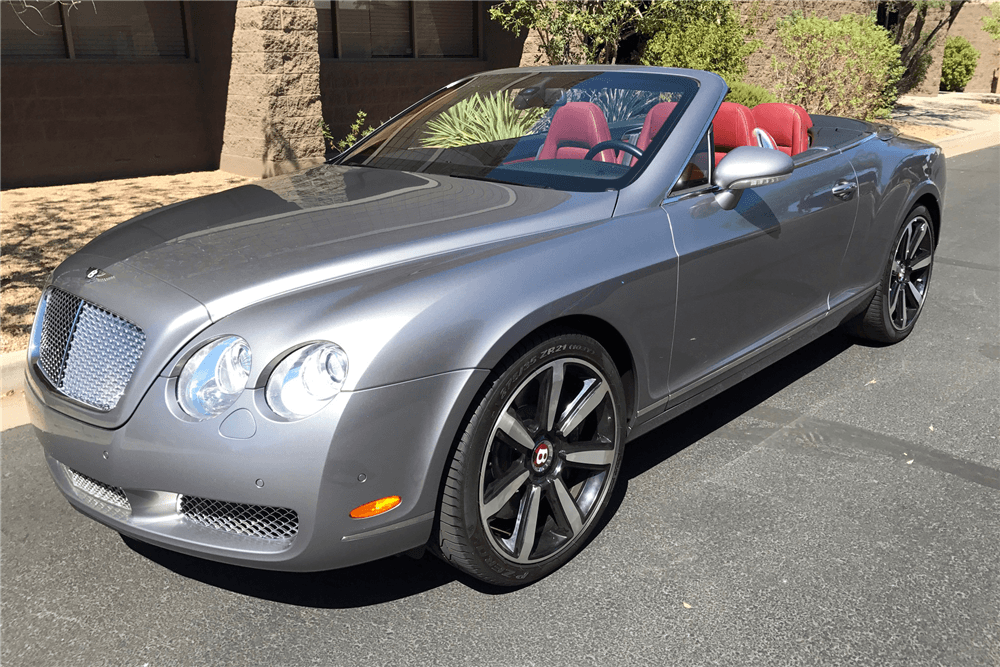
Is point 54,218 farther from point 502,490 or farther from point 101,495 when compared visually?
point 502,490

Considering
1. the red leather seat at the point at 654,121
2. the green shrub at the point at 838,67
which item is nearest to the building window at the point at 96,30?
the red leather seat at the point at 654,121

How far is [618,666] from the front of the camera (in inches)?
103

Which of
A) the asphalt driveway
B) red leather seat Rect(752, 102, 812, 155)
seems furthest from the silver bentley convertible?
red leather seat Rect(752, 102, 812, 155)

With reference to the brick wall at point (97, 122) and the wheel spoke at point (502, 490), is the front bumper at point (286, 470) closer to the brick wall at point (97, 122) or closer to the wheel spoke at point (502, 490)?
the wheel spoke at point (502, 490)

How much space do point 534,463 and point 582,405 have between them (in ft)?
0.88

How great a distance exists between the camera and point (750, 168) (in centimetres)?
344

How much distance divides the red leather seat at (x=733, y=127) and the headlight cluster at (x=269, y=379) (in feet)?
8.92

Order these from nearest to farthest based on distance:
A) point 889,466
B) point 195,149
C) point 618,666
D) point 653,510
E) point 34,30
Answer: point 618,666, point 653,510, point 889,466, point 34,30, point 195,149

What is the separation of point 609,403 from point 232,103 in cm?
900

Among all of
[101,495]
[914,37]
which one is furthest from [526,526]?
[914,37]

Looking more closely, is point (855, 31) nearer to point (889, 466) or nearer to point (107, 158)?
point (107, 158)

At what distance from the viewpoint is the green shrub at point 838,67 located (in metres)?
13.4

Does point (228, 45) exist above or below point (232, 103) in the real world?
above

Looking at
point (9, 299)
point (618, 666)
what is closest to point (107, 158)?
point (9, 299)
